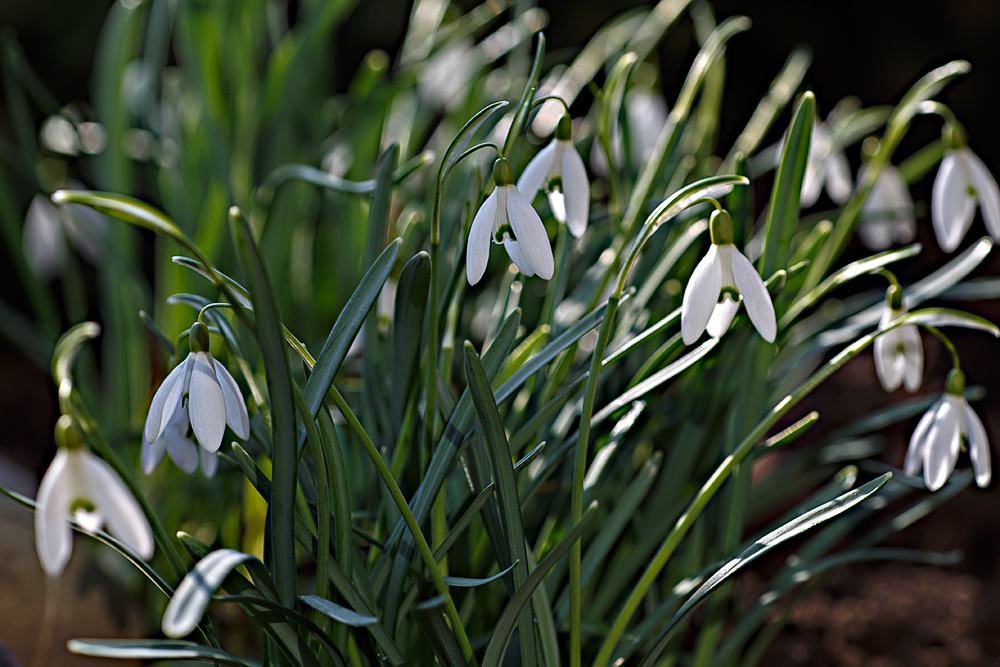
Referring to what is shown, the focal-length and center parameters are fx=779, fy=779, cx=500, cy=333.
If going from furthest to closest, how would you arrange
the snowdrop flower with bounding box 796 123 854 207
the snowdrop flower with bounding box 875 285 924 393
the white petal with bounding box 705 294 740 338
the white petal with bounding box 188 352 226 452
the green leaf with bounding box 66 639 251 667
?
1. the snowdrop flower with bounding box 796 123 854 207
2. the snowdrop flower with bounding box 875 285 924 393
3. the white petal with bounding box 705 294 740 338
4. the white petal with bounding box 188 352 226 452
5. the green leaf with bounding box 66 639 251 667

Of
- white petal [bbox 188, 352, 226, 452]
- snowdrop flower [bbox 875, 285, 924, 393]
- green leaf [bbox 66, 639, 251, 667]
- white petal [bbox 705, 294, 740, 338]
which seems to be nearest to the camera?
green leaf [bbox 66, 639, 251, 667]

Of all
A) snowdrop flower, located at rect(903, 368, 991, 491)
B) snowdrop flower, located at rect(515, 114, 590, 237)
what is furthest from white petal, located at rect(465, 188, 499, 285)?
snowdrop flower, located at rect(903, 368, 991, 491)

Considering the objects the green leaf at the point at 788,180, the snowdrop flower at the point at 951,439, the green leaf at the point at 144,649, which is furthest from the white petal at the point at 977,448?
the green leaf at the point at 144,649

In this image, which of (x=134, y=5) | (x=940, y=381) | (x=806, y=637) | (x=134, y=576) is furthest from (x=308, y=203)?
(x=940, y=381)

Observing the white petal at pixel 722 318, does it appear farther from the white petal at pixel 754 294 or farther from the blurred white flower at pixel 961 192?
the blurred white flower at pixel 961 192

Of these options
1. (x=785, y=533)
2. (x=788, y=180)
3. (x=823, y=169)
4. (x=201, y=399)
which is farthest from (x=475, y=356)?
(x=823, y=169)

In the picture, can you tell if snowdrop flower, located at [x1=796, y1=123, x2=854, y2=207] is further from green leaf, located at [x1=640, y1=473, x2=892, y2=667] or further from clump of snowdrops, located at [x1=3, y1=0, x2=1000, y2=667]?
green leaf, located at [x1=640, y1=473, x2=892, y2=667]
